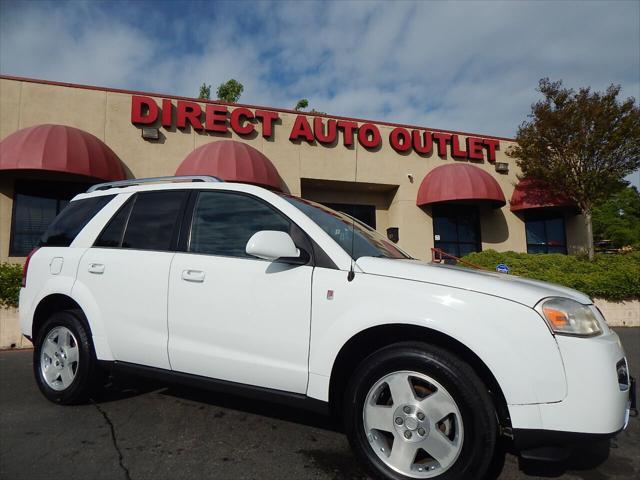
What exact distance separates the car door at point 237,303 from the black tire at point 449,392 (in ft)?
1.19

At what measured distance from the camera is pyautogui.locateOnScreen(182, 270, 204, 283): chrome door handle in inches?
108

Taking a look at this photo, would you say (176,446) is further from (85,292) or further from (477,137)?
(477,137)

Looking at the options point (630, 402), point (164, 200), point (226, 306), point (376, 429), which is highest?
point (164, 200)

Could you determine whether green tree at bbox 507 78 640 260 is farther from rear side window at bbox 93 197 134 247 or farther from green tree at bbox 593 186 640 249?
green tree at bbox 593 186 640 249

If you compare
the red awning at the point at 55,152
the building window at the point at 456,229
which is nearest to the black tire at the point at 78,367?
the red awning at the point at 55,152

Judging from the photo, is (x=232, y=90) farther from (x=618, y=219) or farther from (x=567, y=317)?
(x=618, y=219)

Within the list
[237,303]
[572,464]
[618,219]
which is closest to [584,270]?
[572,464]

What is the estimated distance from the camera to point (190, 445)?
8.72ft

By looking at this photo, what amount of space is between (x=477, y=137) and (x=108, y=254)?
1484 centimetres

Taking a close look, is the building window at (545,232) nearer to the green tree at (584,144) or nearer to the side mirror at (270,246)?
the green tree at (584,144)

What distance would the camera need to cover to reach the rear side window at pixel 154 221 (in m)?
3.08

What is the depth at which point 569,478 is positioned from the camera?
229 cm

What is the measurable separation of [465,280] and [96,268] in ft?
9.18

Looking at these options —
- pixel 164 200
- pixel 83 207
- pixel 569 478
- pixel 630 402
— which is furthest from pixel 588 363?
pixel 83 207
